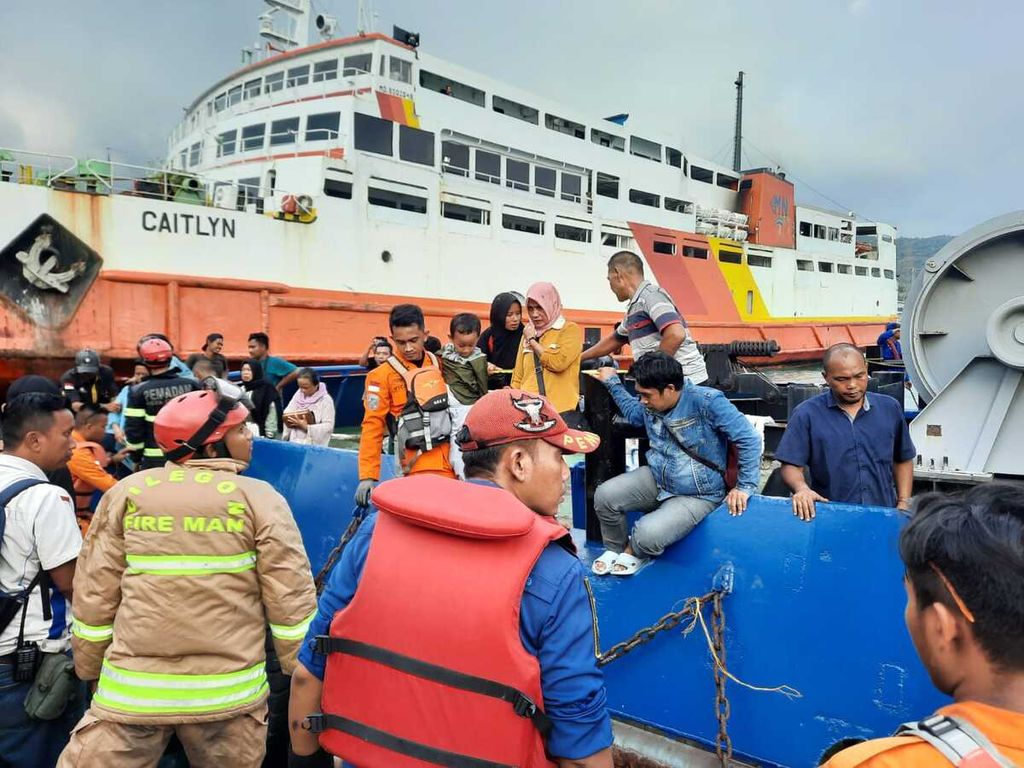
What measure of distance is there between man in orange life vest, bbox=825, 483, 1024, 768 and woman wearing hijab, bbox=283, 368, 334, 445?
654 cm

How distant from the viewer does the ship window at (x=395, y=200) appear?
44.5 ft

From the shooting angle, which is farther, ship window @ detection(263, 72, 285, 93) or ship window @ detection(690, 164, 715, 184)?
ship window @ detection(690, 164, 715, 184)

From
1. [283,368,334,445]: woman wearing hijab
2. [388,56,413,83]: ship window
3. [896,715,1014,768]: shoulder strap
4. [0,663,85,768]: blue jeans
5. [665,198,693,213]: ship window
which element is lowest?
[0,663,85,768]: blue jeans

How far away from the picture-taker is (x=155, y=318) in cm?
1057

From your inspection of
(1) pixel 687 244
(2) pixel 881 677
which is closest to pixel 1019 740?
(2) pixel 881 677

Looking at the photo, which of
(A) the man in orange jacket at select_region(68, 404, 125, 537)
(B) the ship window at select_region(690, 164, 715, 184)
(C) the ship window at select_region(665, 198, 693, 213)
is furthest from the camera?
(B) the ship window at select_region(690, 164, 715, 184)

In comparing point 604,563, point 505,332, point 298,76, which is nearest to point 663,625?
point 604,563

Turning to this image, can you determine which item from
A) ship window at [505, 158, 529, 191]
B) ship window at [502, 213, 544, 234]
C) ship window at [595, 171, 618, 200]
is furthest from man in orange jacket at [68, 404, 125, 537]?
ship window at [595, 171, 618, 200]

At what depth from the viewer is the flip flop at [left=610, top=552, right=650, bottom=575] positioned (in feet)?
9.52

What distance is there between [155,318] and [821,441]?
34.6 ft

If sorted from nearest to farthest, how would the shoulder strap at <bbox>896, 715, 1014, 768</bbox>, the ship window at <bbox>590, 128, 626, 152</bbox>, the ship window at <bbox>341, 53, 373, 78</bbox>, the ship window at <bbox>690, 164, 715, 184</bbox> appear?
1. the shoulder strap at <bbox>896, 715, 1014, 768</bbox>
2. the ship window at <bbox>341, 53, 373, 78</bbox>
3. the ship window at <bbox>590, 128, 626, 152</bbox>
4. the ship window at <bbox>690, 164, 715, 184</bbox>

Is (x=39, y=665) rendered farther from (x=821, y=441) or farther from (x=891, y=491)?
(x=891, y=491)

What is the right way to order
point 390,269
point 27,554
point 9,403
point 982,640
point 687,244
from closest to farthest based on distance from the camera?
point 982,640 < point 27,554 < point 9,403 < point 390,269 < point 687,244

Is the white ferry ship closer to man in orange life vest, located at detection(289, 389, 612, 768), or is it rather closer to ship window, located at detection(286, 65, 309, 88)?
ship window, located at detection(286, 65, 309, 88)
